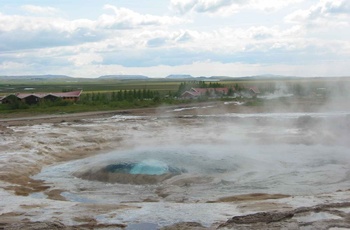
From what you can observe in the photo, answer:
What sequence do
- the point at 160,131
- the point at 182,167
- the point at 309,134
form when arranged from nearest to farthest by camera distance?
the point at 182,167, the point at 309,134, the point at 160,131

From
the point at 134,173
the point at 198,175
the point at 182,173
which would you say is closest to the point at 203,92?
the point at 182,173

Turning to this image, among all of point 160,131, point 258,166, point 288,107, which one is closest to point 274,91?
point 288,107

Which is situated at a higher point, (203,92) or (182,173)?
(203,92)

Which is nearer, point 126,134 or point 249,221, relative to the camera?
point 249,221

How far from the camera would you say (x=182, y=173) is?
57.9 ft

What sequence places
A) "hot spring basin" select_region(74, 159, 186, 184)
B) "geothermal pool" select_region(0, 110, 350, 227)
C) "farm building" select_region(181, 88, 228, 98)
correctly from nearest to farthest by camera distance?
"geothermal pool" select_region(0, 110, 350, 227) → "hot spring basin" select_region(74, 159, 186, 184) → "farm building" select_region(181, 88, 228, 98)

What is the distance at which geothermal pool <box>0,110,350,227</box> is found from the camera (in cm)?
1281

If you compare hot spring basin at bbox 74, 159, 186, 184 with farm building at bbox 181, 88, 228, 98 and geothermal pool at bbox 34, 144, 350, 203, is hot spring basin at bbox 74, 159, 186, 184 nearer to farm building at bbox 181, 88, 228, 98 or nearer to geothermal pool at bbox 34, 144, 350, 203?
geothermal pool at bbox 34, 144, 350, 203

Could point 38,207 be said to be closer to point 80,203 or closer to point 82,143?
point 80,203

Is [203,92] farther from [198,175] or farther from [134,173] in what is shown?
[198,175]

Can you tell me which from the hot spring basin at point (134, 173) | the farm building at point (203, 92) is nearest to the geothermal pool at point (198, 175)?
the hot spring basin at point (134, 173)

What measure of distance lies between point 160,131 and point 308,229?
2379cm

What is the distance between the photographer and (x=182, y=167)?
18.5 m

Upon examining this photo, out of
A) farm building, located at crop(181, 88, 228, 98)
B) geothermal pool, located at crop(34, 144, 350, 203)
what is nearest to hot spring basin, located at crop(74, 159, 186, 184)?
geothermal pool, located at crop(34, 144, 350, 203)
